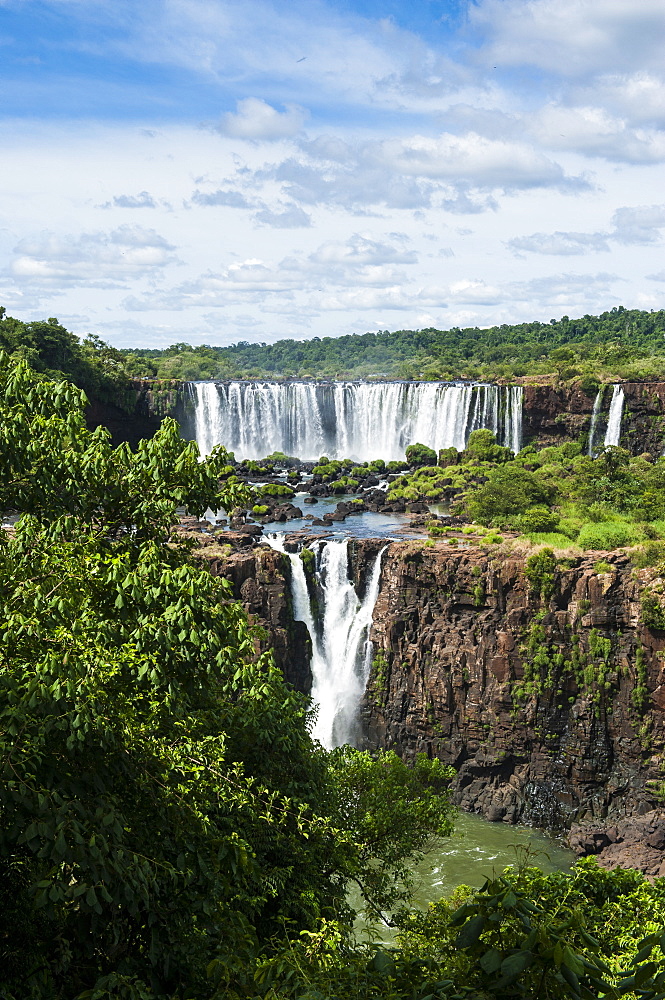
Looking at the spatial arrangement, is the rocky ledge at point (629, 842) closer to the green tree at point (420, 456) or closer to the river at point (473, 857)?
the river at point (473, 857)

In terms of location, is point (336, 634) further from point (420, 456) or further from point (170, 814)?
point (170, 814)

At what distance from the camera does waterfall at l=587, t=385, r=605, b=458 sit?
4422 centimetres

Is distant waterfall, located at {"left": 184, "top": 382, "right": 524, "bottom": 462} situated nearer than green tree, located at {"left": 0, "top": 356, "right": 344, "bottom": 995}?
No

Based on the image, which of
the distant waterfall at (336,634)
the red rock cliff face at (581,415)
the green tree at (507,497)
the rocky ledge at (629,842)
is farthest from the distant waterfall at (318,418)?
the rocky ledge at (629,842)

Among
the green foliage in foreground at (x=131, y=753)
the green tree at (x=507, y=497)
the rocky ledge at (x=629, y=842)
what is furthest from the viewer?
the green tree at (x=507, y=497)

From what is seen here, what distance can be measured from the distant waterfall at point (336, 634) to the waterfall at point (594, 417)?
68.1 feet

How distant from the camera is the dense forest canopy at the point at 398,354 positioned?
160 ft

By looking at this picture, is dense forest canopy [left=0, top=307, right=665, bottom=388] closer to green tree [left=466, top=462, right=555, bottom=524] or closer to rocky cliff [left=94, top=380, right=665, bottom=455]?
rocky cliff [left=94, top=380, right=665, bottom=455]

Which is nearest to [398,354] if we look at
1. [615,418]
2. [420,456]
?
[420,456]

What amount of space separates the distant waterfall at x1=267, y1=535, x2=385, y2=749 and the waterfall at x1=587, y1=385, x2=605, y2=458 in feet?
68.1

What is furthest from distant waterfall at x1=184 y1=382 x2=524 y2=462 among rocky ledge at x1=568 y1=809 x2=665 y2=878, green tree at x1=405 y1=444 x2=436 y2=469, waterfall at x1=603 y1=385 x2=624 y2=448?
rocky ledge at x1=568 y1=809 x2=665 y2=878

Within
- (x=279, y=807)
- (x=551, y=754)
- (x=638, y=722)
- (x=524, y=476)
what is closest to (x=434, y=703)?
(x=551, y=754)

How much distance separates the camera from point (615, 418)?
143ft

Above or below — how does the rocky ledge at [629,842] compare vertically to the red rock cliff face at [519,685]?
below
